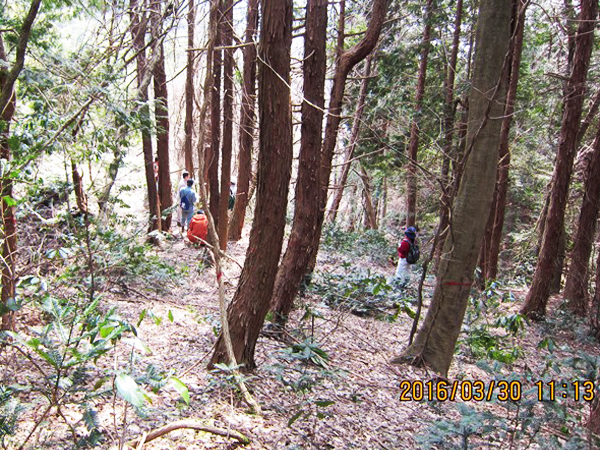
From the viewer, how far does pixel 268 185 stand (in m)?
3.62

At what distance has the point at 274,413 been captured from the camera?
355 centimetres

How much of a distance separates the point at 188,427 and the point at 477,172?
3687 millimetres

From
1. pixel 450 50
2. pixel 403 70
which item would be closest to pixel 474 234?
pixel 403 70

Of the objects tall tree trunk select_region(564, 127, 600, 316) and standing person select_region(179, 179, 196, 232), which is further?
standing person select_region(179, 179, 196, 232)

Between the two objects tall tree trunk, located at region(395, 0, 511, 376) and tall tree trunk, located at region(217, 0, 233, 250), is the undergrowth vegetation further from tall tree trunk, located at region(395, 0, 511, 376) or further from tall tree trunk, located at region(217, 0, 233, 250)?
tall tree trunk, located at region(217, 0, 233, 250)

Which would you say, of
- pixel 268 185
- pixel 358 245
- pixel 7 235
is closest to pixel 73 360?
pixel 7 235

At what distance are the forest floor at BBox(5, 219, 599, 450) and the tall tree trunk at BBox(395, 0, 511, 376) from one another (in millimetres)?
967

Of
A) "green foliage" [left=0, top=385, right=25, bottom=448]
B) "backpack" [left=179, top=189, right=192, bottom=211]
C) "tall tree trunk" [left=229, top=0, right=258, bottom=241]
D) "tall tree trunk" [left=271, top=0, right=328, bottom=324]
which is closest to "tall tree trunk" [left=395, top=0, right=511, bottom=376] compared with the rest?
"tall tree trunk" [left=271, top=0, right=328, bottom=324]

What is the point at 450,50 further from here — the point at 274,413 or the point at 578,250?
the point at 274,413

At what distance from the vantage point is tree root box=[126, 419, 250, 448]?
106 inches

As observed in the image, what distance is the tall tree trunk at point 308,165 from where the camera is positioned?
566 cm

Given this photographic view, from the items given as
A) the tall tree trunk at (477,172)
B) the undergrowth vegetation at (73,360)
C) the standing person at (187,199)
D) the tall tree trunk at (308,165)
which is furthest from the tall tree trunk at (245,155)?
the tall tree trunk at (477,172)
